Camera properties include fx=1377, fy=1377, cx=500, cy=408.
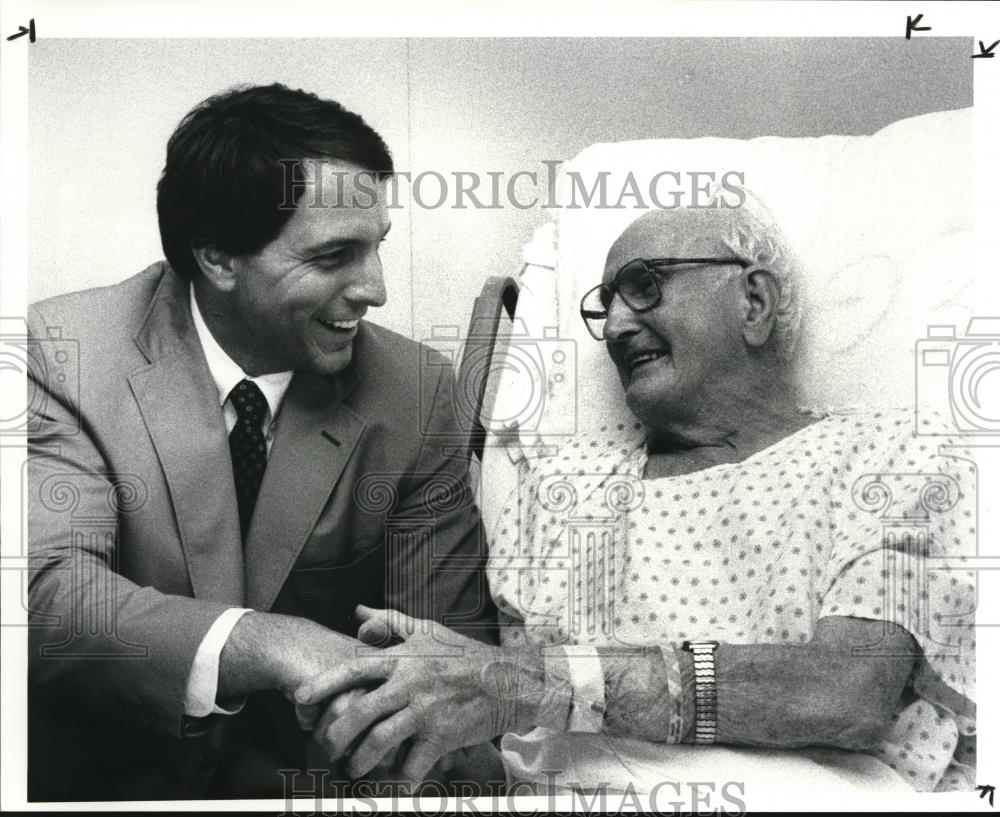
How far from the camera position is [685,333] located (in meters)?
2.71

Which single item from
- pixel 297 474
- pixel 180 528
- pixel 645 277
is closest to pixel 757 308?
pixel 645 277

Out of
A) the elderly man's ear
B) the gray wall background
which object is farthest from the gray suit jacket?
the elderly man's ear

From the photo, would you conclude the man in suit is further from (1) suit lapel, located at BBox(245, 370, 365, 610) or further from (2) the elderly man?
(2) the elderly man

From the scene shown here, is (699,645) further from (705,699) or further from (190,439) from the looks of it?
(190,439)

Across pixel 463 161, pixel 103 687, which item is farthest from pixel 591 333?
pixel 103 687

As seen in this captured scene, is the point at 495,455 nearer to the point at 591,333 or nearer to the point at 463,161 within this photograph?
the point at 591,333

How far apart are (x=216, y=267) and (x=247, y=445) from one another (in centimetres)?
36

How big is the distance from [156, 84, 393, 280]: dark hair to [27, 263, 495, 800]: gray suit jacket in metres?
0.12

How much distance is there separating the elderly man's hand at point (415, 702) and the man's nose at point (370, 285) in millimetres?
641

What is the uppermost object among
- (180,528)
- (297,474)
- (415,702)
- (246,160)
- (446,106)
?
(446,106)

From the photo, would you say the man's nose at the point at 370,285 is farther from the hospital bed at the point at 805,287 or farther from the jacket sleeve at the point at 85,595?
the jacket sleeve at the point at 85,595

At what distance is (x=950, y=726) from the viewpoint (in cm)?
272

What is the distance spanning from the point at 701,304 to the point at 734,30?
59 cm

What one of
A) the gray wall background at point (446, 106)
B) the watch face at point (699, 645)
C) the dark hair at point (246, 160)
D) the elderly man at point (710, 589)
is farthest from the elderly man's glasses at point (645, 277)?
the watch face at point (699, 645)
